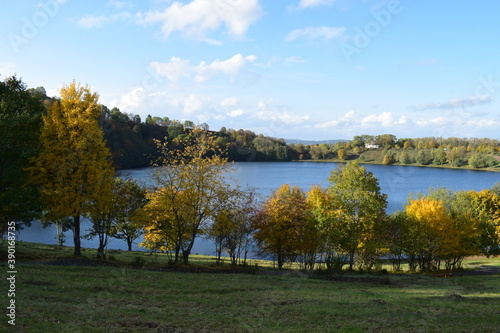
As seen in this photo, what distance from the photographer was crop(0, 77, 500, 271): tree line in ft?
75.7

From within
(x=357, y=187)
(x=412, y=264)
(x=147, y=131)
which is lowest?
(x=412, y=264)

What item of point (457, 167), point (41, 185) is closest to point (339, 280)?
point (41, 185)

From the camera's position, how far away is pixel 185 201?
2636 centimetres

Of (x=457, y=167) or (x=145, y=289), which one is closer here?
(x=145, y=289)

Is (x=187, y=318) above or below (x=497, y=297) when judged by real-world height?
above

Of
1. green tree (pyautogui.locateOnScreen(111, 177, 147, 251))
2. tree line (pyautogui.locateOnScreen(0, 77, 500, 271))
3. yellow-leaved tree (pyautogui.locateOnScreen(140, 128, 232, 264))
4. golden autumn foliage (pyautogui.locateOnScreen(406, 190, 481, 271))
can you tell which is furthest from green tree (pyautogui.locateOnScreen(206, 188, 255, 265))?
golden autumn foliage (pyautogui.locateOnScreen(406, 190, 481, 271))

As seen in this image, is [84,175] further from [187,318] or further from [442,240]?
[442,240]

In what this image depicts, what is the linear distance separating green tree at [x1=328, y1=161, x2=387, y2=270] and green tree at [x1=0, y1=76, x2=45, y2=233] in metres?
25.7

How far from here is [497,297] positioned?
17.4 m

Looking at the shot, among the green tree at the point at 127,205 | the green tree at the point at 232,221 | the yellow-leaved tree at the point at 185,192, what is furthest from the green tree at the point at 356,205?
the green tree at the point at 127,205

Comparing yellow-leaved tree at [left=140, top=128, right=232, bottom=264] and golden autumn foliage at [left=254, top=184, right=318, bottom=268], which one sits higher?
yellow-leaved tree at [left=140, top=128, right=232, bottom=264]

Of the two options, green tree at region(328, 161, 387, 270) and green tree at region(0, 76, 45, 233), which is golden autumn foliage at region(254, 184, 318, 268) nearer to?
green tree at region(328, 161, 387, 270)

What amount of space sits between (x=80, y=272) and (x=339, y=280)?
1574cm

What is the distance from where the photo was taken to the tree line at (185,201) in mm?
23062
